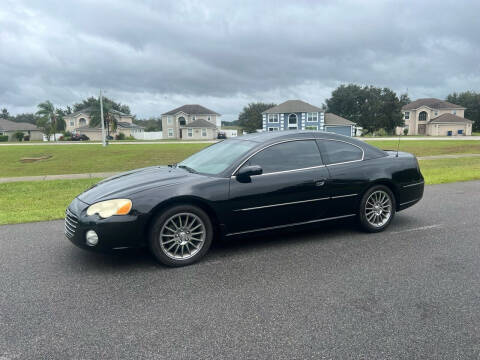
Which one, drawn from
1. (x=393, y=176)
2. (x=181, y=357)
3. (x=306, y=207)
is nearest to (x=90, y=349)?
(x=181, y=357)

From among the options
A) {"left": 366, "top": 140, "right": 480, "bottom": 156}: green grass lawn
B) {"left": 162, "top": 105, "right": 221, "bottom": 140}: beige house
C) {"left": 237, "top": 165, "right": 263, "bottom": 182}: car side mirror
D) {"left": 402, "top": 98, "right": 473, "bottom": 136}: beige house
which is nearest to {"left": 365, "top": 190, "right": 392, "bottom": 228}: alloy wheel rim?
{"left": 237, "top": 165, "right": 263, "bottom": 182}: car side mirror

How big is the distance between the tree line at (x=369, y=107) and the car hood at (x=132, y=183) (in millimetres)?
80020

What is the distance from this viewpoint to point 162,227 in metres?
4.18

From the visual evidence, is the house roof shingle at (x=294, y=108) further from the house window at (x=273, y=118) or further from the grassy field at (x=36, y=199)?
the grassy field at (x=36, y=199)

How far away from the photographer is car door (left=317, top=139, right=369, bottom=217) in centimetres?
511

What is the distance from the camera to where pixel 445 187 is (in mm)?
9414

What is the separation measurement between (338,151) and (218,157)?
176cm

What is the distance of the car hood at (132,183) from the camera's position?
14.0 ft

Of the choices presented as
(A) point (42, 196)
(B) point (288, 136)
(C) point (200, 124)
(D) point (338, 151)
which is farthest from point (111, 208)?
(C) point (200, 124)

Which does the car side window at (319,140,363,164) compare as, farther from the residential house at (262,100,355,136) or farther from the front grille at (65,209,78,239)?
the residential house at (262,100,355,136)

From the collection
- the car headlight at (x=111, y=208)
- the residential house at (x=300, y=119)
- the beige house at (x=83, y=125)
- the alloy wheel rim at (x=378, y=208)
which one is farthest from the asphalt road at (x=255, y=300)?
the beige house at (x=83, y=125)

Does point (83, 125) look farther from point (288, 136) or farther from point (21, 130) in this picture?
point (288, 136)

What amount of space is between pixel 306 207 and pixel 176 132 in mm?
78489

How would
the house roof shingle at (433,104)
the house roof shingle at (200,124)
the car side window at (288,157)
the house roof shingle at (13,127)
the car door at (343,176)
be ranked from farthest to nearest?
the house roof shingle at (13,127) → the house roof shingle at (433,104) → the house roof shingle at (200,124) → the car door at (343,176) → the car side window at (288,157)
